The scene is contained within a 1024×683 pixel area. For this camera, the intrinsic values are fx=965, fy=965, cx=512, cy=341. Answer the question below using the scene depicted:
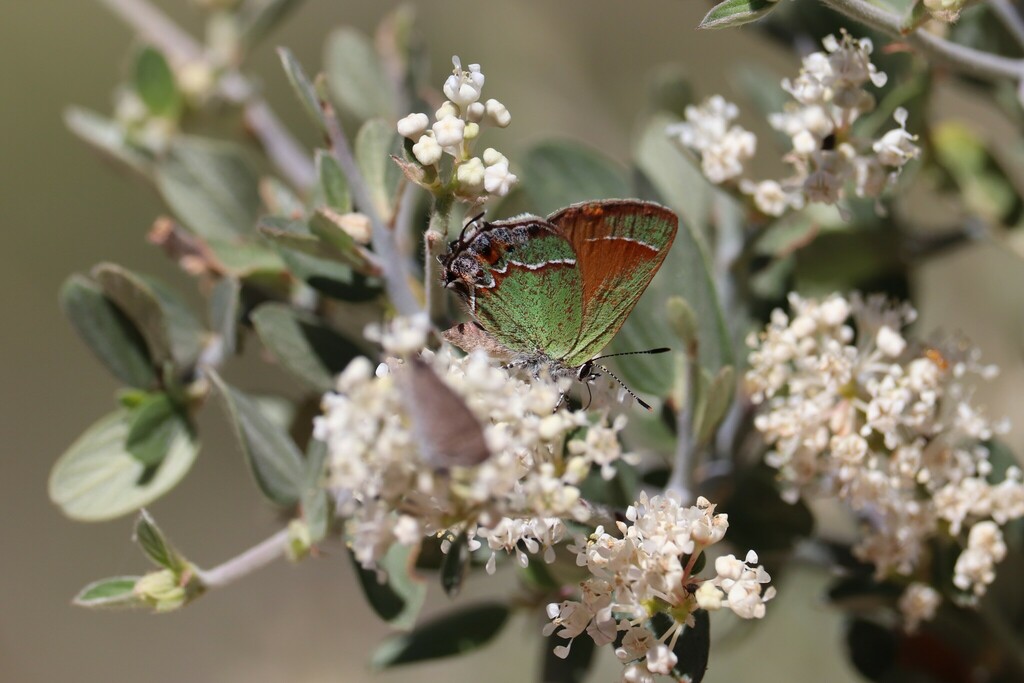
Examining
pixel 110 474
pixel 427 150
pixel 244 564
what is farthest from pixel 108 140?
pixel 427 150

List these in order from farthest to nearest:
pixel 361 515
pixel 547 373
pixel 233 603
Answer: pixel 233 603 → pixel 547 373 → pixel 361 515

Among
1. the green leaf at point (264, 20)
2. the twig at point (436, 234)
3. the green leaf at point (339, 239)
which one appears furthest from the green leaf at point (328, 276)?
the green leaf at point (264, 20)

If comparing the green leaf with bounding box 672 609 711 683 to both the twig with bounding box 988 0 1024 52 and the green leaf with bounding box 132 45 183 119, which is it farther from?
the green leaf with bounding box 132 45 183 119

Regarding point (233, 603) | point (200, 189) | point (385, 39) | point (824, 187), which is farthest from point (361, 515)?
point (233, 603)

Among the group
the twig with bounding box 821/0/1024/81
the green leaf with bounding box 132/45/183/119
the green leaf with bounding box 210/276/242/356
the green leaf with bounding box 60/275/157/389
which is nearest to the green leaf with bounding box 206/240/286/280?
the green leaf with bounding box 210/276/242/356

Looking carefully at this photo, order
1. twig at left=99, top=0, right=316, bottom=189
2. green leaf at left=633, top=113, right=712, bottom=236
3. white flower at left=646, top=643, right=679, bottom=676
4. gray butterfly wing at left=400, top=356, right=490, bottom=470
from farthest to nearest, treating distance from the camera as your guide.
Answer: twig at left=99, top=0, right=316, bottom=189, green leaf at left=633, top=113, right=712, bottom=236, white flower at left=646, top=643, right=679, bottom=676, gray butterfly wing at left=400, top=356, right=490, bottom=470

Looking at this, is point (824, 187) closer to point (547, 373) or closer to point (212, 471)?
point (547, 373)
